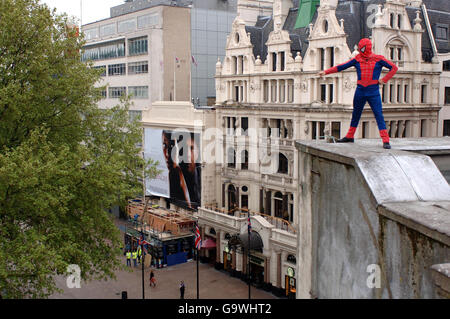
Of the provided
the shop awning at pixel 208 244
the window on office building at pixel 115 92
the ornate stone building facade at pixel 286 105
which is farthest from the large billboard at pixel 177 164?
the window on office building at pixel 115 92

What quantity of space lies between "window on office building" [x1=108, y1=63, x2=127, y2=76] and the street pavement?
3045cm

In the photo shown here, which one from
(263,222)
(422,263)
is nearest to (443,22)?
(263,222)

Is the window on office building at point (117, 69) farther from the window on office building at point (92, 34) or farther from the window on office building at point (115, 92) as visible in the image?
the window on office building at point (92, 34)

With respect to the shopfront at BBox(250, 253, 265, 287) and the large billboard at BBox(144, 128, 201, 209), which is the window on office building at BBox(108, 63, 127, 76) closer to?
the large billboard at BBox(144, 128, 201, 209)

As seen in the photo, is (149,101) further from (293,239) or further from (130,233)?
(293,239)

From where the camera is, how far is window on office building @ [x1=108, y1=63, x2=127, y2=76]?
74438 millimetres

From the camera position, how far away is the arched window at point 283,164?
4966 centimetres

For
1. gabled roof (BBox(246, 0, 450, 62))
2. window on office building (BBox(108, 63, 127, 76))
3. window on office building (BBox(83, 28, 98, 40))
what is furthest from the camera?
window on office building (BBox(83, 28, 98, 40))

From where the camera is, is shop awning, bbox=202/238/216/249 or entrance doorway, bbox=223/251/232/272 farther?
shop awning, bbox=202/238/216/249

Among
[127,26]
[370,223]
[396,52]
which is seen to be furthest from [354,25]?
[370,223]

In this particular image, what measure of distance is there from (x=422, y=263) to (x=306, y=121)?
37.8 meters

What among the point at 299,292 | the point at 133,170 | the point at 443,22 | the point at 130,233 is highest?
the point at 443,22

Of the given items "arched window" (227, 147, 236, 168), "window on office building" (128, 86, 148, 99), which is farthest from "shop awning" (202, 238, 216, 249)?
"window on office building" (128, 86, 148, 99)

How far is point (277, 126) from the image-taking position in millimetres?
50688
